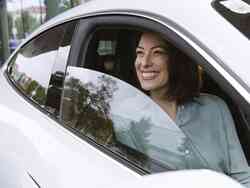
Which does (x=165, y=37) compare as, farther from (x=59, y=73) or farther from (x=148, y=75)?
(x=59, y=73)

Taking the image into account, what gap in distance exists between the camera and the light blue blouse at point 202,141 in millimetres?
1875

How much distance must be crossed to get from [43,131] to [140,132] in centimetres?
56

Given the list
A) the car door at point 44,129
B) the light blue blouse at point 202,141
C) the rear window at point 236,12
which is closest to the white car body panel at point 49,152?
the car door at point 44,129

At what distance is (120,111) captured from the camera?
218 cm

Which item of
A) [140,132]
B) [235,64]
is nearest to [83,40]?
[140,132]

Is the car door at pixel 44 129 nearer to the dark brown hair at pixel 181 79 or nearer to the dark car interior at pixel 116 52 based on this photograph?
the dark car interior at pixel 116 52

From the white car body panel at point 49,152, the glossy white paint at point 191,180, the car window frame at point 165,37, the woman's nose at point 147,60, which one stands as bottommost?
the white car body panel at point 49,152

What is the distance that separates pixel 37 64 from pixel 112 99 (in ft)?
2.72

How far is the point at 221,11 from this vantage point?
6.18 feet

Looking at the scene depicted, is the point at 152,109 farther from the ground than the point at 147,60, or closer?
closer

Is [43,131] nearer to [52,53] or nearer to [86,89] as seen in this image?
[86,89]

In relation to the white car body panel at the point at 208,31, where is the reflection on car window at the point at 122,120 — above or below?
below

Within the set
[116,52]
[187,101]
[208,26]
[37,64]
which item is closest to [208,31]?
[208,26]

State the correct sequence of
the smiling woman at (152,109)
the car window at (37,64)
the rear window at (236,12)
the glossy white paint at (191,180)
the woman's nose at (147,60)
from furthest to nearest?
the car window at (37,64)
the woman's nose at (147,60)
the smiling woman at (152,109)
the rear window at (236,12)
the glossy white paint at (191,180)
